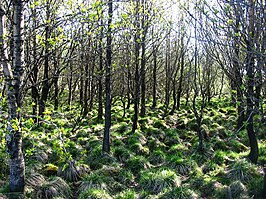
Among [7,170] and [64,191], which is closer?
[64,191]

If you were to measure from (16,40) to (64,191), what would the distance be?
3.37m

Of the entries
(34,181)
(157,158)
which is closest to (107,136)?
(157,158)

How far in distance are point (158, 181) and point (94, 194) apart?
5.40 ft

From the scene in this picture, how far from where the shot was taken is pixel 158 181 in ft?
21.1

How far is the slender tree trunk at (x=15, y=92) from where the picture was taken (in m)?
4.52

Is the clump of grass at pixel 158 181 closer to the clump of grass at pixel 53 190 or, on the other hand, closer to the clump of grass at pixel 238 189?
the clump of grass at pixel 238 189

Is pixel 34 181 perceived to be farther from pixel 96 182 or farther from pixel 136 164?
pixel 136 164

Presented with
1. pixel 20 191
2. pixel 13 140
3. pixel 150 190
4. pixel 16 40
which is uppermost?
pixel 16 40

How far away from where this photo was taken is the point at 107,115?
8.44m

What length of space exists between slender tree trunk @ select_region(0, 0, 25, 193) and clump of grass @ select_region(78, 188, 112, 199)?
1240 millimetres

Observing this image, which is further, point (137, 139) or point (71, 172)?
point (137, 139)

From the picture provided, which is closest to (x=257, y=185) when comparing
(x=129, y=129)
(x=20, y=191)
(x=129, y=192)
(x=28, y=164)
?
(x=129, y=192)

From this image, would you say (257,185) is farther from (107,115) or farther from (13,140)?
(13,140)

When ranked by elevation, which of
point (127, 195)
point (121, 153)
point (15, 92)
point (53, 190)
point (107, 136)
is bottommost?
point (127, 195)
